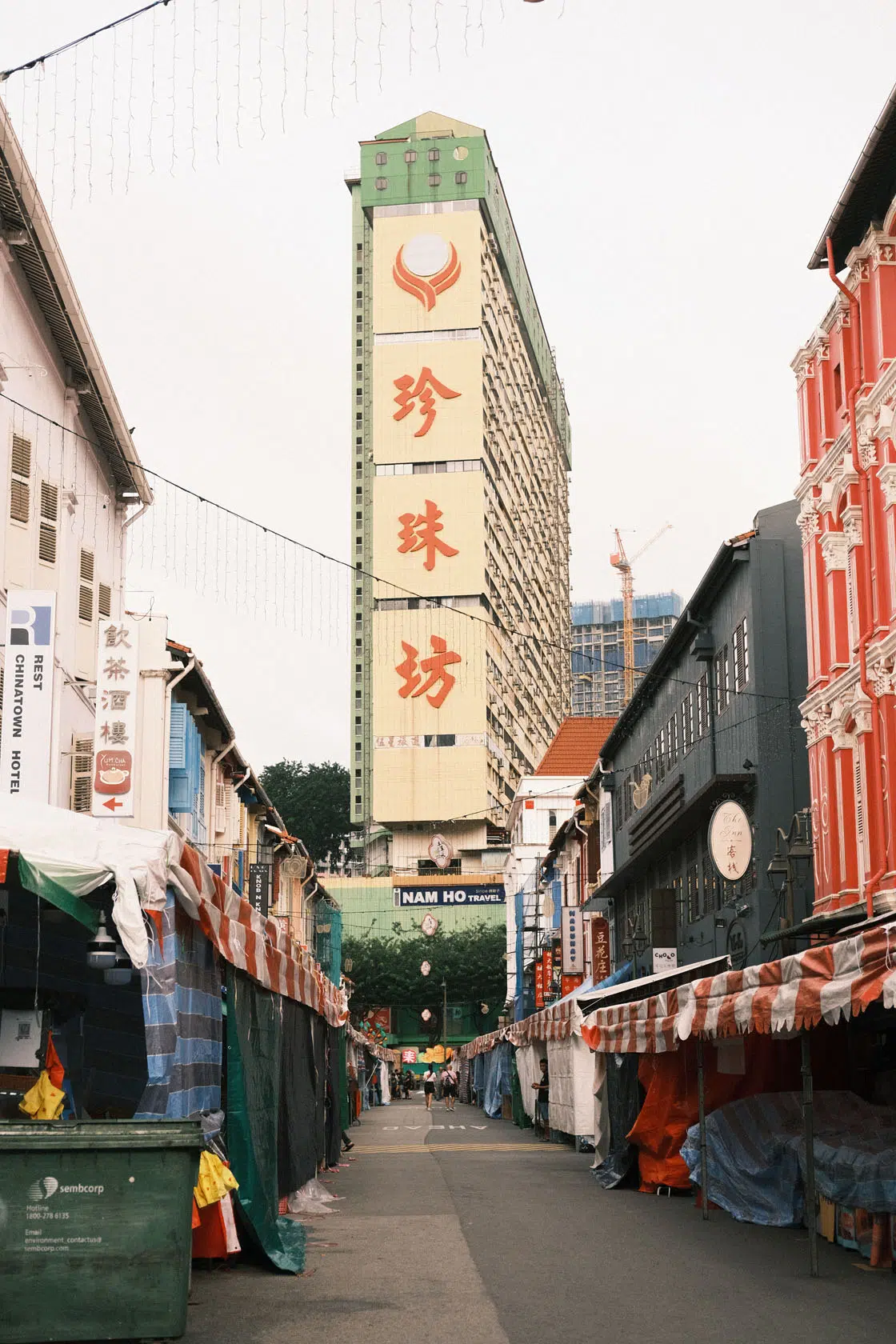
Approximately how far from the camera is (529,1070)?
40.0 meters

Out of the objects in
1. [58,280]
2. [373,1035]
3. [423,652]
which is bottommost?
[373,1035]

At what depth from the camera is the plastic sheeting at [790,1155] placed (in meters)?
14.1

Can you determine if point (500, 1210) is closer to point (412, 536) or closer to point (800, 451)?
point (800, 451)

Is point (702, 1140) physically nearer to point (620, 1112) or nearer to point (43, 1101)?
point (620, 1112)

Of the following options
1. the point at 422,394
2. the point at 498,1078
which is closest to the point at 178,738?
the point at 498,1078

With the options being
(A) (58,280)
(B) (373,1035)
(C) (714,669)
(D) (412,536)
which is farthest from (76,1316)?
(D) (412,536)

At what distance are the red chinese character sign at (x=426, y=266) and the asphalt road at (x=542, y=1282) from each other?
9411 centimetres

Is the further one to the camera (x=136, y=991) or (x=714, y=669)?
(x=714, y=669)

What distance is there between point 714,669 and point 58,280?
15875 mm

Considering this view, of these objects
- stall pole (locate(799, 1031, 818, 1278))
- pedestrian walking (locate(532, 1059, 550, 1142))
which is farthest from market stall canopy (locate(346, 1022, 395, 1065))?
stall pole (locate(799, 1031, 818, 1278))

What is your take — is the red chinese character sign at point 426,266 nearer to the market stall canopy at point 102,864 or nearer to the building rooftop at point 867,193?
the building rooftop at point 867,193

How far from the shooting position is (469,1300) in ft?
38.5

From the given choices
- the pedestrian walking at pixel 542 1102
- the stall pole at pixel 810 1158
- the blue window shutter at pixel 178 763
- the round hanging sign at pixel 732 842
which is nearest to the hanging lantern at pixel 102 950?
the stall pole at pixel 810 1158

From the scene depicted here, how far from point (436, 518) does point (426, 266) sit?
18.6 meters
